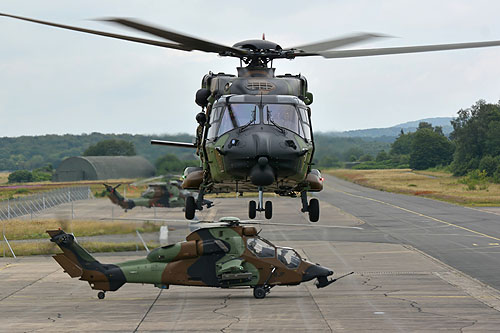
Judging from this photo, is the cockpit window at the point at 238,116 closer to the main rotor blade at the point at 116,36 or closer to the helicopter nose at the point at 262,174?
the helicopter nose at the point at 262,174

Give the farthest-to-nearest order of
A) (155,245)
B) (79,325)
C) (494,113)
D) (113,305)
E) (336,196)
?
(494,113) → (336,196) → (155,245) → (113,305) → (79,325)

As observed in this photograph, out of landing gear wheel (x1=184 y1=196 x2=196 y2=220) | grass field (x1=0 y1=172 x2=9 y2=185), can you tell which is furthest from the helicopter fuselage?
grass field (x1=0 y1=172 x2=9 y2=185)

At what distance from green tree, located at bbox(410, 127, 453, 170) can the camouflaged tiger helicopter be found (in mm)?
49212

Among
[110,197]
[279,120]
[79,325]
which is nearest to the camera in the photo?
[279,120]

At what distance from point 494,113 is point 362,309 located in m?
88.9

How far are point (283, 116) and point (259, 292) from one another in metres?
22.4

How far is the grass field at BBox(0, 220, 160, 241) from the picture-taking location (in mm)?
48188

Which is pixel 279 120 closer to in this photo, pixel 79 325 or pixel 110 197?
pixel 79 325

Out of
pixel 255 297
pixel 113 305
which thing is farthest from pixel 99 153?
pixel 255 297

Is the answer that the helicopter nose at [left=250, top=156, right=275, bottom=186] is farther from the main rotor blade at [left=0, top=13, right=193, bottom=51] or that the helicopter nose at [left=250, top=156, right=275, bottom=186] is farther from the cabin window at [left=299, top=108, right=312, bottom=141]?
the main rotor blade at [left=0, top=13, right=193, bottom=51]

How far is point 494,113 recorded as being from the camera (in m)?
113

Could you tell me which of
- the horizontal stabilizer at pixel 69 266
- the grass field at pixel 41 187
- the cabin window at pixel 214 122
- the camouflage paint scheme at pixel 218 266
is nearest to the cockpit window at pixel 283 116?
the cabin window at pixel 214 122

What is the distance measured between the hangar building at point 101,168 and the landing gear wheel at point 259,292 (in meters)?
8.55

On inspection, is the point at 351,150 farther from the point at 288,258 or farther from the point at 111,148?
the point at 111,148
